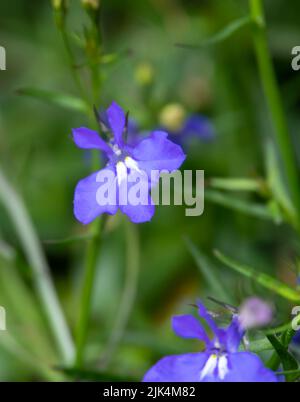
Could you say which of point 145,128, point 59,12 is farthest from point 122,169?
point 145,128

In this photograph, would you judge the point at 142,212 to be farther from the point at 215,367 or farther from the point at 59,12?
the point at 59,12

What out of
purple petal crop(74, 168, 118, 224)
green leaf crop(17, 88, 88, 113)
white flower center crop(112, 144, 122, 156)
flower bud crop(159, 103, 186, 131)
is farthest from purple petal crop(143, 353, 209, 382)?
flower bud crop(159, 103, 186, 131)

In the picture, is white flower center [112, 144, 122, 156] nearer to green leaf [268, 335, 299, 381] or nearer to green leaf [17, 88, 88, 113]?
green leaf [17, 88, 88, 113]

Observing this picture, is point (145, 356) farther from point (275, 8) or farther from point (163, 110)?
point (275, 8)

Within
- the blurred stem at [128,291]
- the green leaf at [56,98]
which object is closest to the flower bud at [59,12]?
the green leaf at [56,98]

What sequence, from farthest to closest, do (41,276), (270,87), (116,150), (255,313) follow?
(41,276)
(270,87)
(116,150)
(255,313)

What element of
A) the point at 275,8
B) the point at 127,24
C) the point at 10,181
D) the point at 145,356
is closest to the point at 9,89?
the point at 127,24
